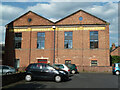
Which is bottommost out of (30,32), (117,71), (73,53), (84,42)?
(117,71)

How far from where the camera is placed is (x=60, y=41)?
25969 millimetres

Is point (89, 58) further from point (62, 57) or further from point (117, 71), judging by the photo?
point (117, 71)

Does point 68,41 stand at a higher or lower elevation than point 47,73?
higher

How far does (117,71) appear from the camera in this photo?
19188mm

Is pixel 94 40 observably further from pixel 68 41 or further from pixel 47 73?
pixel 47 73

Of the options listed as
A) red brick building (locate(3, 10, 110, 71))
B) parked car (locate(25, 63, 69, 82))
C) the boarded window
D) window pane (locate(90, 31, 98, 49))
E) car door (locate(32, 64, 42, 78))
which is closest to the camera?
parked car (locate(25, 63, 69, 82))

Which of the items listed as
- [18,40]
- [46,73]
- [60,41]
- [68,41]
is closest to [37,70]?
[46,73]

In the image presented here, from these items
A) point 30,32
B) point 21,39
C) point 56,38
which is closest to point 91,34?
point 56,38

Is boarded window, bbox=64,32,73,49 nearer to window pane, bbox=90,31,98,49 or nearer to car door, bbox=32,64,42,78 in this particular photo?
window pane, bbox=90,31,98,49

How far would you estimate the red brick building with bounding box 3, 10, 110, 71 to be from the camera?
25156 millimetres

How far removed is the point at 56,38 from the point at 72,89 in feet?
58.0

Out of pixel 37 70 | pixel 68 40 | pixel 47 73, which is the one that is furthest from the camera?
pixel 68 40

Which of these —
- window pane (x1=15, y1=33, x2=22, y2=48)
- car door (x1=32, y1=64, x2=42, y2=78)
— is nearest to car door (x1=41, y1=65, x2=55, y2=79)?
car door (x1=32, y1=64, x2=42, y2=78)

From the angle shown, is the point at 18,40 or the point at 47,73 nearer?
the point at 47,73
